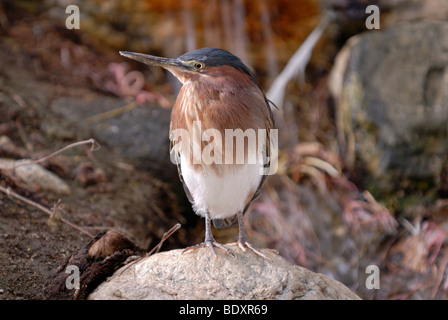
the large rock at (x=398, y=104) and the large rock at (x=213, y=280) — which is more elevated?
the large rock at (x=398, y=104)

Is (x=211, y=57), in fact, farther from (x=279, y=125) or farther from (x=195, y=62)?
(x=279, y=125)

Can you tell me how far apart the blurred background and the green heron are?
0.99 meters

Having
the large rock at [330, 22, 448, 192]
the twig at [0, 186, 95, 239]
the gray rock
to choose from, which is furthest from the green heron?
the large rock at [330, 22, 448, 192]

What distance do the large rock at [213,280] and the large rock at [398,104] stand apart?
200 centimetres

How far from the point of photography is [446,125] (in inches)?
176

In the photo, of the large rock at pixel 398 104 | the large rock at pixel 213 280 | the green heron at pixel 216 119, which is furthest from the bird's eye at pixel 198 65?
the large rock at pixel 398 104

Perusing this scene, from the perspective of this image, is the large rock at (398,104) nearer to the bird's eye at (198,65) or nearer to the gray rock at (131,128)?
the gray rock at (131,128)

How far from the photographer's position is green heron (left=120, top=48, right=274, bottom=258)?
2744mm

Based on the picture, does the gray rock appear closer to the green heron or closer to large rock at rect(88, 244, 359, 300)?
the green heron

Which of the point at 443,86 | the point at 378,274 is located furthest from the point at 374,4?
the point at 378,274

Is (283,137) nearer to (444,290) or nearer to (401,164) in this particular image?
(401,164)

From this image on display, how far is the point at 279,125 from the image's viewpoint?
18.5ft

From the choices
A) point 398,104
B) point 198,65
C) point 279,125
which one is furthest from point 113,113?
point 398,104

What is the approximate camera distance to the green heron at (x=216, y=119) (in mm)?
2744
